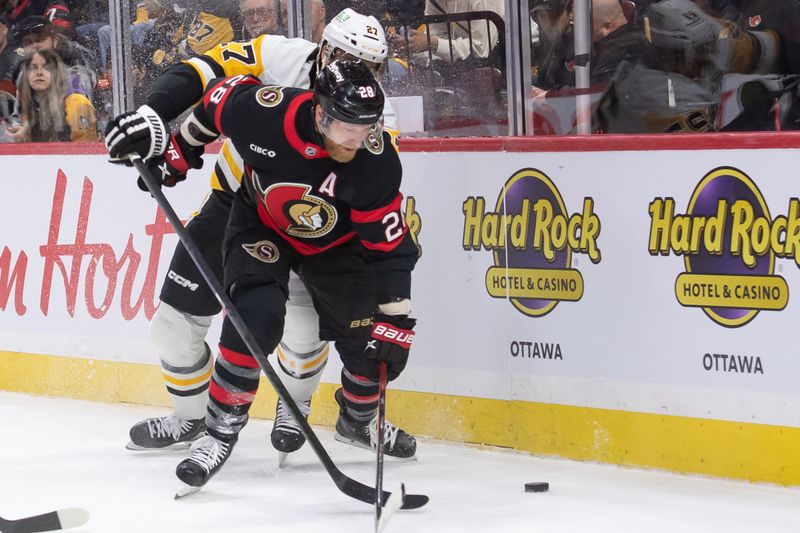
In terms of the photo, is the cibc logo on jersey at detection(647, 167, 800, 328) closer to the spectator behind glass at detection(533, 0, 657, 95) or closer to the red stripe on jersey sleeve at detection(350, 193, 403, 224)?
the spectator behind glass at detection(533, 0, 657, 95)

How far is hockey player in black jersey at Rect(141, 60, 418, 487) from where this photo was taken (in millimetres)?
3189

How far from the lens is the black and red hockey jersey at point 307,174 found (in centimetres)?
320

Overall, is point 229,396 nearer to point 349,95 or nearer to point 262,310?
point 262,310

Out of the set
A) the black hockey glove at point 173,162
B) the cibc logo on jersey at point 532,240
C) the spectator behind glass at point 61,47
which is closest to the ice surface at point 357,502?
the cibc logo on jersey at point 532,240

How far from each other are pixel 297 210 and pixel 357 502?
0.76 meters

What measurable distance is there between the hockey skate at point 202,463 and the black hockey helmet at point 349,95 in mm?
904

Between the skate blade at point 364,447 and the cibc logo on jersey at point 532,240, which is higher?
the cibc logo on jersey at point 532,240

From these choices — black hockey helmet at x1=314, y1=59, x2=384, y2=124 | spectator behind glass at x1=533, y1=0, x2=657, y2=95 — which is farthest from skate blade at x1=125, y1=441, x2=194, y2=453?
spectator behind glass at x1=533, y1=0, x2=657, y2=95

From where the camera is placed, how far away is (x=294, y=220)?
10.9 ft

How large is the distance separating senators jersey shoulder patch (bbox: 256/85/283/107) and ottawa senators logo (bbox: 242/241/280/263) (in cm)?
38

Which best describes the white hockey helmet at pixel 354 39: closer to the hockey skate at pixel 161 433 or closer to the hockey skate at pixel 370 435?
the hockey skate at pixel 370 435

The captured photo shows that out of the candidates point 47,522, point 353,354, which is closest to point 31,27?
point 353,354

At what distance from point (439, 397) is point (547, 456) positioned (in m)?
0.41

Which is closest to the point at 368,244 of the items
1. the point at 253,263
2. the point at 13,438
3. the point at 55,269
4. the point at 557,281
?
the point at 253,263
